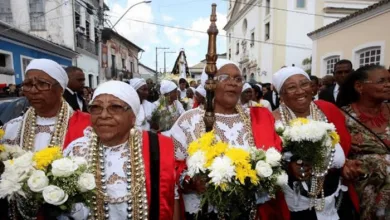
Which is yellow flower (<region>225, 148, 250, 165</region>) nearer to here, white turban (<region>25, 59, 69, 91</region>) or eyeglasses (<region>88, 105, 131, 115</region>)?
eyeglasses (<region>88, 105, 131, 115</region>)

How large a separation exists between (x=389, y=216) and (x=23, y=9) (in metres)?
21.1

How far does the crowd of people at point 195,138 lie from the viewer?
214 centimetres

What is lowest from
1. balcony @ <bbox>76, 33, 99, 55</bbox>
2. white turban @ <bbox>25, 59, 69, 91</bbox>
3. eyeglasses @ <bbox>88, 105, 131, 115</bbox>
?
eyeglasses @ <bbox>88, 105, 131, 115</bbox>

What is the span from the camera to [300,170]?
7.69ft

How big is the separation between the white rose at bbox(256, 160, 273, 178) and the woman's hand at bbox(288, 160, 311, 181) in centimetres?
49

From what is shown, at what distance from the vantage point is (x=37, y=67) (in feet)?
8.87

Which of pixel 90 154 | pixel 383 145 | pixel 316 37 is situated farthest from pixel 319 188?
pixel 316 37

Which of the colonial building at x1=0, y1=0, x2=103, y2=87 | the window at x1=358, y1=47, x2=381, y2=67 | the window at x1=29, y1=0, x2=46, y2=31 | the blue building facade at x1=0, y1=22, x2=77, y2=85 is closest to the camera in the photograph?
the window at x1=358, y1=47, x2=381, y2=67

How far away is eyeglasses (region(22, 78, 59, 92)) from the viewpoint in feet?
8.68

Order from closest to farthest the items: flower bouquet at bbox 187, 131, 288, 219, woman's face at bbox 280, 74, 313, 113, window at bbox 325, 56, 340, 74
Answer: flower bouquet at bbox 187, 131, 288, 219, woman's face at bbox 280, 74, 313, 113, window at bbox 325, 56, 340, 74

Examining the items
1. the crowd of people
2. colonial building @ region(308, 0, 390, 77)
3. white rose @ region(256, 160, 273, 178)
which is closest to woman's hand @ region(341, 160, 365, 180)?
the crowd of people

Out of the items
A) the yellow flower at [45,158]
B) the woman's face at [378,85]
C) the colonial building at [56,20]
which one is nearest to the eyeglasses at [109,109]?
the yellow flower at [45,158]

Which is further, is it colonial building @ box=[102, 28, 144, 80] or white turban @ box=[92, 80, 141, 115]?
colonial building @ box=[102, 28, 144, 80]

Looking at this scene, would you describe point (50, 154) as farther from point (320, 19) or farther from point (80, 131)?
point (320, 19)
